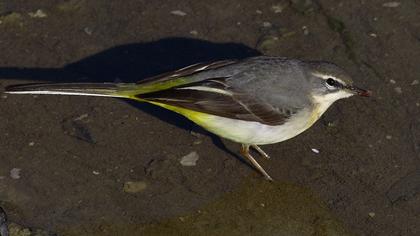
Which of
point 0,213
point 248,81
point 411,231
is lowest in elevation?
point 411,231

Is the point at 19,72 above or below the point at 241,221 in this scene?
above

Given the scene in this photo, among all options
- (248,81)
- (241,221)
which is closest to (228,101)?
(248,81)

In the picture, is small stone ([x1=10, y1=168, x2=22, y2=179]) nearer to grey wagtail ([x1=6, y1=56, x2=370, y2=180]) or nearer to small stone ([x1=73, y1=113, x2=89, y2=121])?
grey wagtail ([x1=6, y1=56, x2=370, y2=180])

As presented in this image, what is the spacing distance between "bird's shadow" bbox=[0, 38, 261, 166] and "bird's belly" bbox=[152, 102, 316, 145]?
1.02 metres

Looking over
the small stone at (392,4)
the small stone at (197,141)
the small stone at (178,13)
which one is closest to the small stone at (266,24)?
the small stone at (178,13)

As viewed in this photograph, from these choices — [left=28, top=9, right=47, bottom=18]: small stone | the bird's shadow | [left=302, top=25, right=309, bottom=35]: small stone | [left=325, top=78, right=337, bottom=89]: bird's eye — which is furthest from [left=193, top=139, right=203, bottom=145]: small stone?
[left=28, top=9, right=47, bottom=18]: small stone

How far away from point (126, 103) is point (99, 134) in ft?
1.96

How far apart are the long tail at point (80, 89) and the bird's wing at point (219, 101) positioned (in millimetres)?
159

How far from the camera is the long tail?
26.9 ft

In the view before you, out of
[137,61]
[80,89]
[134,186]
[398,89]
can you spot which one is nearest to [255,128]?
[134,186]

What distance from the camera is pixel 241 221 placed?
26.8ft

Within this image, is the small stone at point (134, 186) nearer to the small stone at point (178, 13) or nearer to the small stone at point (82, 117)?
the small stone at point (82, 117)

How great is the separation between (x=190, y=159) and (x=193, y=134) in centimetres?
42

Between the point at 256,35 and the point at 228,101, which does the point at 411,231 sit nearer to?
the point at 228,101
